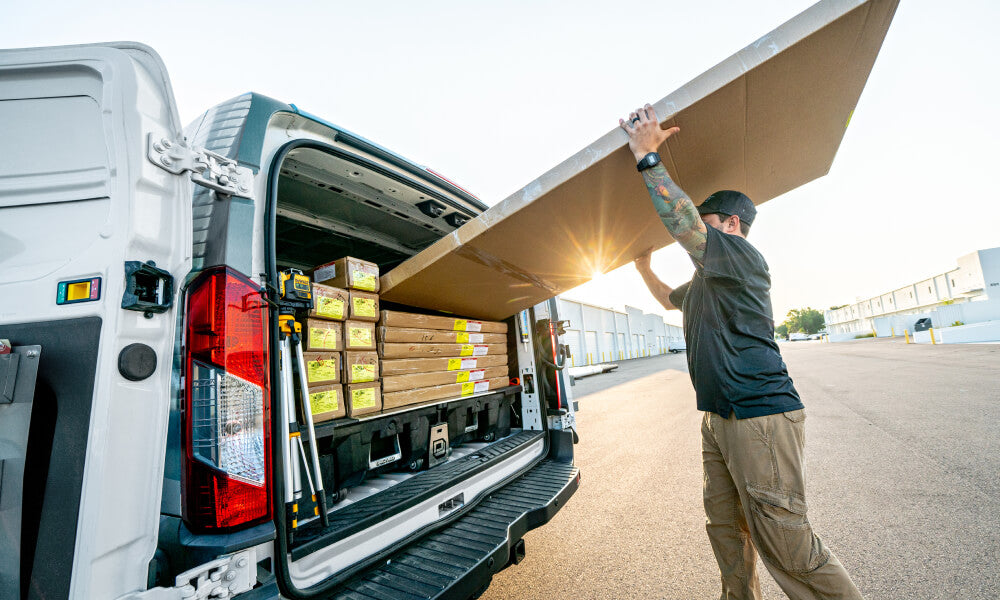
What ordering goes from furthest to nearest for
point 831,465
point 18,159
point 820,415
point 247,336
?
point 820,415 → point 831,465 → point 247,336 → point 18,159

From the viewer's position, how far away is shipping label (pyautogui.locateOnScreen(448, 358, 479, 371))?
116 inches

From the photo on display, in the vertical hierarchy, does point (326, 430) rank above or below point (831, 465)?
above

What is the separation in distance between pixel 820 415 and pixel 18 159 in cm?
867

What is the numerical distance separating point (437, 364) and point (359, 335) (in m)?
0.69

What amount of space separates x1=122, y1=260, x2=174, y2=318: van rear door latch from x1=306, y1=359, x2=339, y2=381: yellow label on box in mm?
789

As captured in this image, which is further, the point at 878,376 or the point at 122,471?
the point at 878,376

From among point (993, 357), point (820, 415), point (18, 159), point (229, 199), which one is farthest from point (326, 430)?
point (993, 357)

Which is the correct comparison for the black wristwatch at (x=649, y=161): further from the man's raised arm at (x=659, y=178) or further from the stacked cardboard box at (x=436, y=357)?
the stacked cardboard box at (x=436, y=357)

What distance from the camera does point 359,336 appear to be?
2291 millimetres

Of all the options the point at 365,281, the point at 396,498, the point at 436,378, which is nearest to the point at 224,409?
the point at 396,498

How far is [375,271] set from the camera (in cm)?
253

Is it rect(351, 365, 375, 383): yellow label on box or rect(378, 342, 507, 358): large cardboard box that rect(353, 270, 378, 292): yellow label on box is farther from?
rect(351, 365, 375, 383): yellow label on box

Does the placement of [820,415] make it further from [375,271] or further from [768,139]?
[375,271]

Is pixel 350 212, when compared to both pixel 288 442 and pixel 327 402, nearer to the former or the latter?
pixel 327 402
